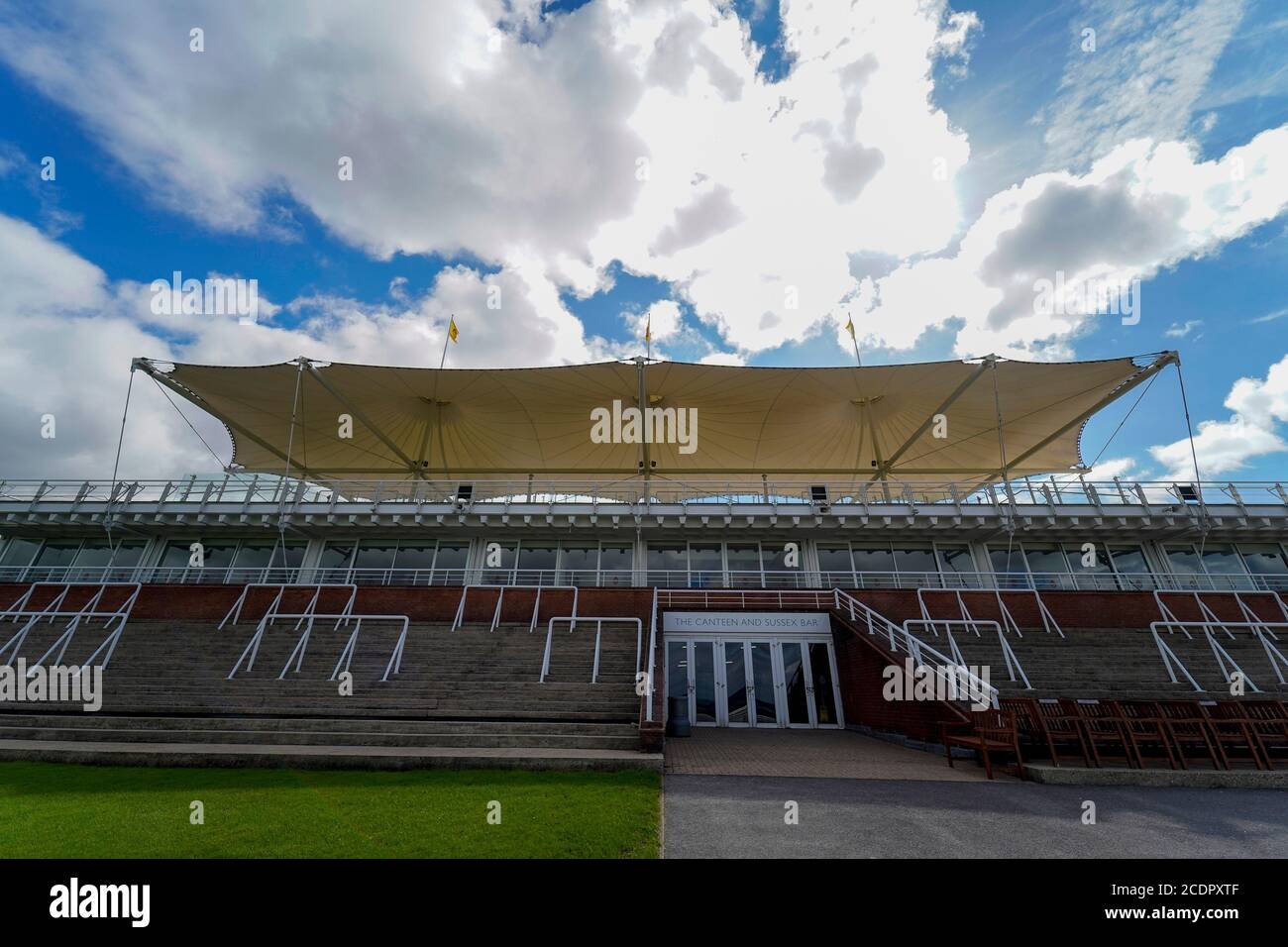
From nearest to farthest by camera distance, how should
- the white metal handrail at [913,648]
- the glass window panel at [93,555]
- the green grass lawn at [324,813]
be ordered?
the green grass lawn at [324,813]
the white metal handrail at [913,648]
the glass window panel at [93,555]

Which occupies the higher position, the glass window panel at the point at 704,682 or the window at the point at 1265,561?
the window at the point at 1265,561

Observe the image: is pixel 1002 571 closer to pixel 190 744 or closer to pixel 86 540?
pixel 190 744

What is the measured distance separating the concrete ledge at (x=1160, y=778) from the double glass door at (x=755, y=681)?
7305mm

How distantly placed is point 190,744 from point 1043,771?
45.2 ft

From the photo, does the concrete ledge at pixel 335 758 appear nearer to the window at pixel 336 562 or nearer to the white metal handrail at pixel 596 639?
the white metal handrail at pixel 596 639

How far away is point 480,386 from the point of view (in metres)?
25.0

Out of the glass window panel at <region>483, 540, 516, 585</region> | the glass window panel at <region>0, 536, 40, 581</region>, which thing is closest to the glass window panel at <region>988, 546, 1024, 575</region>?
the glass window panel at <region>483, 540, 516, 585</region>

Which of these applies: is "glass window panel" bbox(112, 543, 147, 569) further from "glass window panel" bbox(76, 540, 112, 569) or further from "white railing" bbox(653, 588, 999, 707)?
"white railing" bbox(653, 588, 999, 707)

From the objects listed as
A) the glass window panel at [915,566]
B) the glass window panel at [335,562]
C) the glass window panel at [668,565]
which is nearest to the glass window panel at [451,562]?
the glass window panel at [335,562]

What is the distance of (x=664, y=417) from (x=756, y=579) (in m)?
10.8

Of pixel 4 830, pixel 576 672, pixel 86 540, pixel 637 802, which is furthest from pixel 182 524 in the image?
pixel 637 802

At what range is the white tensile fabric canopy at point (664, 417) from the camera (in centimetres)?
2320


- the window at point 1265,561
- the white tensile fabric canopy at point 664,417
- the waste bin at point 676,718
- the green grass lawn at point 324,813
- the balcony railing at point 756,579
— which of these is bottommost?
the waste bin at point 676,718
